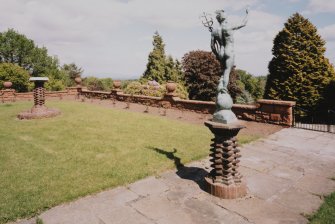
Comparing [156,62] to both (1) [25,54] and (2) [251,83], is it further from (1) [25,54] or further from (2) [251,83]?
(2) [251,83]

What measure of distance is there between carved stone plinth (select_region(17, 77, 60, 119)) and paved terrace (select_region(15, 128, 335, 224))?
297 inches

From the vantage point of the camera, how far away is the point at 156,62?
3044 cm

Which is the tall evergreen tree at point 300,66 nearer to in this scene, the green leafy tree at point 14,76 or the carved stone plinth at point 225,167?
the carved stone plinth at point 225,167

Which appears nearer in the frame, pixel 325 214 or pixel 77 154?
pixel 325 214

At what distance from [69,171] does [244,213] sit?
12.2ft

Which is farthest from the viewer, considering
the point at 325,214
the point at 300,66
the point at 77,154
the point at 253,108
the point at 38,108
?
the point at 300,66

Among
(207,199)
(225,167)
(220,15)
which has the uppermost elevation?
(220,15)

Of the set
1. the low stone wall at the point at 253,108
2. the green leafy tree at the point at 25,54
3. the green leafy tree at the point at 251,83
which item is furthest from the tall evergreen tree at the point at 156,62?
the green leafy tree at the point at 251,83

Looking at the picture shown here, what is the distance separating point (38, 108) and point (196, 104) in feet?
24.6

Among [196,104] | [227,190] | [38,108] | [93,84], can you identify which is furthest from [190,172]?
[93,84]

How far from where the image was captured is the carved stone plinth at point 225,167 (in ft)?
15.2

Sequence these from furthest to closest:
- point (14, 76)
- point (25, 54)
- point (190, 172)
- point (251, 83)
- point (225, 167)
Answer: point (251, 83) → point (25, 54) → point (14, 76) → point (190, 172) → point (225, 167)

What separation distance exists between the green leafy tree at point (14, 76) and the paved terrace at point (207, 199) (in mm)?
34741

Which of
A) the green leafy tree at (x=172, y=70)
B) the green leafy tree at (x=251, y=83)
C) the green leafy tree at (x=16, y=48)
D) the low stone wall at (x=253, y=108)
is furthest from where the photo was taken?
the green leafy tree at (x=251, y=83)
